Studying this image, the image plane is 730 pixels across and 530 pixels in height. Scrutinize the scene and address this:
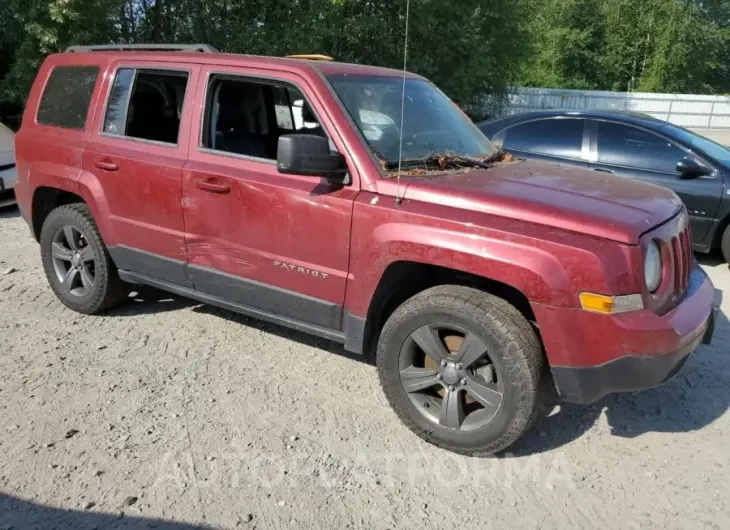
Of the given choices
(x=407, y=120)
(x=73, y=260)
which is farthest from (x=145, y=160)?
(x=407, y=120)

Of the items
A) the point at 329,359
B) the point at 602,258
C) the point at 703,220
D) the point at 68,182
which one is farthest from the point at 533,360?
the point at 703,220

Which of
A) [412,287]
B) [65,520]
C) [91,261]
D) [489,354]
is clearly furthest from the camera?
[91,261]

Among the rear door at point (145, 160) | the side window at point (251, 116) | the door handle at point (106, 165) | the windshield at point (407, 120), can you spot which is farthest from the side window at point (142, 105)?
the windshield at point (407, 120)

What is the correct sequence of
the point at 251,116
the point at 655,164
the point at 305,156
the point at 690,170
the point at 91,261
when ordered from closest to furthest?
1. the point at 305,156
2. the point at 251,116
3. the point at 91,261
4. the point at 690,170
5. the point at 655,164

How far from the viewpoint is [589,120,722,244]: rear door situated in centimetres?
644

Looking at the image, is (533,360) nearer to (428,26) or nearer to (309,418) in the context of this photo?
(309,418)

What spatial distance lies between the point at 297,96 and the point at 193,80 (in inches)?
28.5

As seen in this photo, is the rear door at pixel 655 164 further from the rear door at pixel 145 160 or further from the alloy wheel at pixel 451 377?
the rear door at pixel 145 160

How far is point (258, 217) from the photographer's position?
145 inches

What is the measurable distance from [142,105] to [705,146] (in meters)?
5.83

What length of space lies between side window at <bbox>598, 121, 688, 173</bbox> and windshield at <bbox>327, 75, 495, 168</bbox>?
3046mm

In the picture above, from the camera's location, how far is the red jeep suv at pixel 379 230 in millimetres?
2873

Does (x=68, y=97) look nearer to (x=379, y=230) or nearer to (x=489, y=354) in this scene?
(x=379, y=230)

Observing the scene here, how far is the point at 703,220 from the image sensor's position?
647 cm
